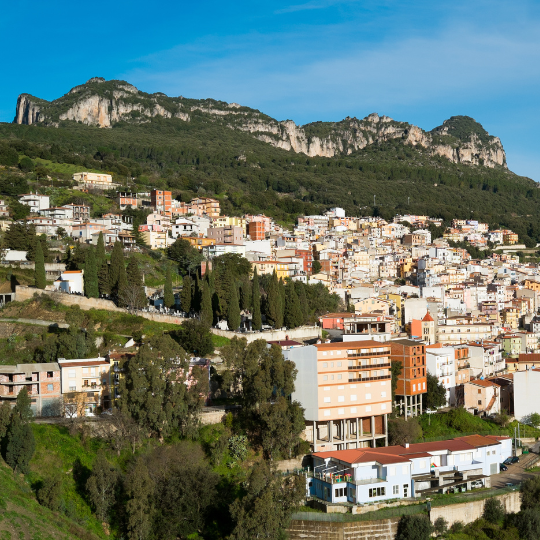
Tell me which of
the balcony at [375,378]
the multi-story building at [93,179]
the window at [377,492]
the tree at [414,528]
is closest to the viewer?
the tree at [414,528]

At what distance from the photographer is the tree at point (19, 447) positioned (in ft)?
101

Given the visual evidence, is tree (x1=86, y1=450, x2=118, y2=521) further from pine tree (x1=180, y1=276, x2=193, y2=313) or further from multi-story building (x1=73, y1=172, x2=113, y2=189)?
multi-story building (x1=73, y1=172, x2=113, y2=189)

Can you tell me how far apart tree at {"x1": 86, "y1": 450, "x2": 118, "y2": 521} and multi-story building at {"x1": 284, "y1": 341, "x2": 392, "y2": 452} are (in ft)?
37.9

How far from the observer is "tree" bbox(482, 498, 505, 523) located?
3494 cm

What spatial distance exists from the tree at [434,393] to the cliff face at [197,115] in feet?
414

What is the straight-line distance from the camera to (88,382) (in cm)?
3766

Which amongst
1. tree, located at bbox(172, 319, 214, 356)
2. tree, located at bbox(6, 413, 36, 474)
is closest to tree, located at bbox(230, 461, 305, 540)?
tree, located at bbox(6, 413, 36, 474)

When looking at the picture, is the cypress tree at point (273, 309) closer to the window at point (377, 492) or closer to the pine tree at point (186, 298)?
the pine tree at point (186, 298)

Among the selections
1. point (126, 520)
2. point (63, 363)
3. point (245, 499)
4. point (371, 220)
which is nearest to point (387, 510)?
point (245, 499)

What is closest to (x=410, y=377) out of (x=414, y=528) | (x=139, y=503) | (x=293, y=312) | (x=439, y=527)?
(x=293, y=312)

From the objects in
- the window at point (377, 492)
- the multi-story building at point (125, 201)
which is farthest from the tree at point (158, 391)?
the multi-story building at point (125, 201)

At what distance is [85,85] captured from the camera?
180500 millimetres

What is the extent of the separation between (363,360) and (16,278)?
26.4m

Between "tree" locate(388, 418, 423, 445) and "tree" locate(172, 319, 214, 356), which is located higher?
"tree" locate(172, 319, 214, 356)
